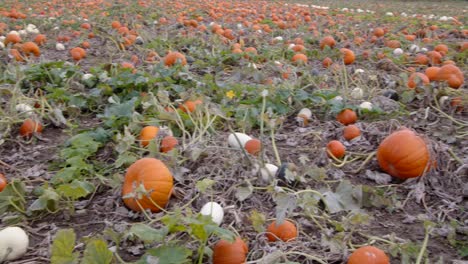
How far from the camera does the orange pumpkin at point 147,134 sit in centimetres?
291

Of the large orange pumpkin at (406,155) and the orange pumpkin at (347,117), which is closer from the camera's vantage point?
the large orange pumpkin at (406,155)

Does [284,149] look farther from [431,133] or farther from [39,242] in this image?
[39,242]

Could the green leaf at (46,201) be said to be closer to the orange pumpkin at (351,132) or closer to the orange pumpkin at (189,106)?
the orange pumpkin at (189,106)

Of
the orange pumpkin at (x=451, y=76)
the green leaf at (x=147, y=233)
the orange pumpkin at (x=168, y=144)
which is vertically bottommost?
the orange pumpkin at (x=168, y=144)

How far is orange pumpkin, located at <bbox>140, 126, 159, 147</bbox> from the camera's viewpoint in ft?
9.55

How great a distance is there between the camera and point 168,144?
2.78m

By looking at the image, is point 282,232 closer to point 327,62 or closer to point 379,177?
point 379,177

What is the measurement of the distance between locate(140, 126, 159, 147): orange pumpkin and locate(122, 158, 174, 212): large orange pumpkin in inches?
21.7

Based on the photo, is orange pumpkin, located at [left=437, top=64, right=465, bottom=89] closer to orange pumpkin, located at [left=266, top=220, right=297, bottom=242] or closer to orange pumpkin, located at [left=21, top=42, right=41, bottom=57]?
orange pumpkin, located at [left=266, top=220, right=297, bottom=242]

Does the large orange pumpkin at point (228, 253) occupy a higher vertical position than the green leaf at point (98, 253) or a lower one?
lower

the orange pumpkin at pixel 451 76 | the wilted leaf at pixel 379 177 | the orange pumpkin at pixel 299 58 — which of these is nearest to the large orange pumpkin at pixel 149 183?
the wilted leaf at pixel 379 177

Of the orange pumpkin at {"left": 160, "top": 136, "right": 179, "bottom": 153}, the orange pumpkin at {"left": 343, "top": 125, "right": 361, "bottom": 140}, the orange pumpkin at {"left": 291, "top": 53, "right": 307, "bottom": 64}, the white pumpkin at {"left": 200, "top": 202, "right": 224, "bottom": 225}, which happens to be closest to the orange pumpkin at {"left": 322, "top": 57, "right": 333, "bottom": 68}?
the orange pumpkin at {"left": 291, "top": 53, "right": 307, "bottom": 64}

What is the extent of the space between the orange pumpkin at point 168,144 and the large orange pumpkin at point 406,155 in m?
1.26

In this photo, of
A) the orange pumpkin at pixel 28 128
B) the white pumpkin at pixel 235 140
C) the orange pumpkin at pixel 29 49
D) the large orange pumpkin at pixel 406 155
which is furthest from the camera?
the orange pumpkin at pixel 29 49
